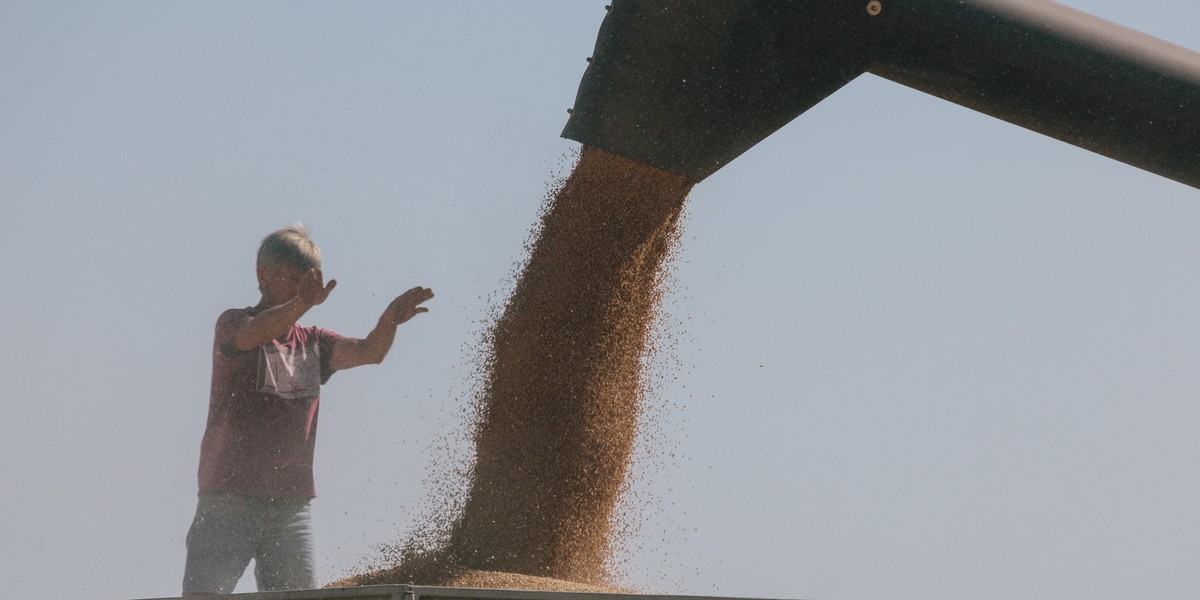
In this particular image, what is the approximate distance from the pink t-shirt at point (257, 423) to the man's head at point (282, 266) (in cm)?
9

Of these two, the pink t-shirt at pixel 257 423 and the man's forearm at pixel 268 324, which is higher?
the man's forearm at pixel 268 324

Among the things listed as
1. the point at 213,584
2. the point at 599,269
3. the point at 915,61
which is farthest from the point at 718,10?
the point at 213,584

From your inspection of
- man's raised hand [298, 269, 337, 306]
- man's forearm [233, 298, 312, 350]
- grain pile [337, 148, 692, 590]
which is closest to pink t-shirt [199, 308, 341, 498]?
man's forearm [233, 298, 312, 350]

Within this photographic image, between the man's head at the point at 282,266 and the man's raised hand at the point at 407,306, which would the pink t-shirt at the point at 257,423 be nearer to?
the man's head at the point at 282,266

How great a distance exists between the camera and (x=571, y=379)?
2494 millimetres

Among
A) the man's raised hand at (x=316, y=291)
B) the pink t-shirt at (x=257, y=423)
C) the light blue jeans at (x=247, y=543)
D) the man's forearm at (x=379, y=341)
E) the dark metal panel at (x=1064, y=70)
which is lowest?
the light blue jeans at (x=247, y=543)

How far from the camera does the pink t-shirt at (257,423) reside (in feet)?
7.83

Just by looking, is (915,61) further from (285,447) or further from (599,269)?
(285,447)

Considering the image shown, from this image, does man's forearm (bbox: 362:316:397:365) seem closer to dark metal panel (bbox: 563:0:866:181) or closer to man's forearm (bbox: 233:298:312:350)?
man's forearm (bbox: 233:298:312:350)

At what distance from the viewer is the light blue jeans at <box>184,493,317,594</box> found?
229 centimetres

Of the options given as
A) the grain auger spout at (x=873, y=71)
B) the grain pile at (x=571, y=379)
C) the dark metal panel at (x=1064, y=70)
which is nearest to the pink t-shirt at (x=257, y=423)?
the grain pile at (x=571, y=379)

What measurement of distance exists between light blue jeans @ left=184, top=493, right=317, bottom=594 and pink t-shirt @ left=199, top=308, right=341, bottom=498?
1.2 inches

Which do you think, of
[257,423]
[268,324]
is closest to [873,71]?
[268,324]

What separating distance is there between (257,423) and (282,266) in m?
0.37
